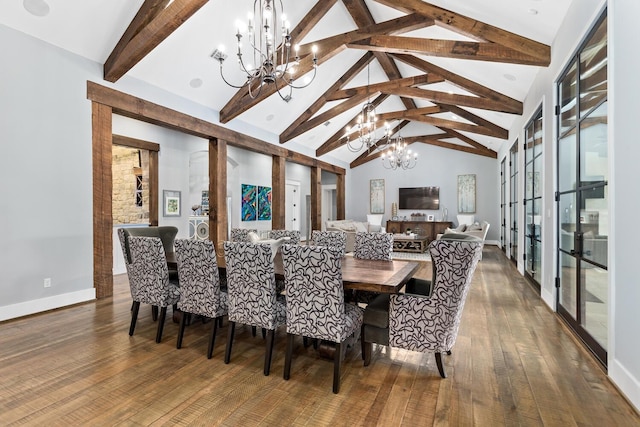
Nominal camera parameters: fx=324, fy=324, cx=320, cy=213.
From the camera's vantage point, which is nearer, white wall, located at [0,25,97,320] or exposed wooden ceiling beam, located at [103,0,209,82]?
white wall, located at [0,25,97,320]

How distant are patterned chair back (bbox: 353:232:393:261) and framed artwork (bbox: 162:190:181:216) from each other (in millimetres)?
4684

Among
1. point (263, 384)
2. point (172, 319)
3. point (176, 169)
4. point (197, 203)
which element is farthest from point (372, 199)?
point (263, 384)

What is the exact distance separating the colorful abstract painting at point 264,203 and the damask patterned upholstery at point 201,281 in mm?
6889

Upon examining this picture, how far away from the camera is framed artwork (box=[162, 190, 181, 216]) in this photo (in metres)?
6.56

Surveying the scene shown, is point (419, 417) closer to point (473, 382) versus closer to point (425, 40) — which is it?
point (473, 382)

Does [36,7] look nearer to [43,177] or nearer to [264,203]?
[43,177]

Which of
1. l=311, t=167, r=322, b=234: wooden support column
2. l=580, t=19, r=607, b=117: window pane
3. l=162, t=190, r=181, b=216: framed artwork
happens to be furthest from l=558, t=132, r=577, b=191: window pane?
l=311, t=167, r=322, b=234: wooden support column

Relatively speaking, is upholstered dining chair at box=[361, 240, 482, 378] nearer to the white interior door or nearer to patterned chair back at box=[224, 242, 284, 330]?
patterned chair back at box=[224, 242, 284, 330]

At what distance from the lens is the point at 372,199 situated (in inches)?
492

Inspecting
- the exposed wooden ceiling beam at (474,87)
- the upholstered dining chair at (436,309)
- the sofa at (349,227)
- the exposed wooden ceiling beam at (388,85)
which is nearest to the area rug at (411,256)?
the sofa at (349,227)

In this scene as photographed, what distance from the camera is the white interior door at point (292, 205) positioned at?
36.6 ft

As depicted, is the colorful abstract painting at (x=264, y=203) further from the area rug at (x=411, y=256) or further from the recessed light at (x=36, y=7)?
the recessed light at (x=36, y=7)

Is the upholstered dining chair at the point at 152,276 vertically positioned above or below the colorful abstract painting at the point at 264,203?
below

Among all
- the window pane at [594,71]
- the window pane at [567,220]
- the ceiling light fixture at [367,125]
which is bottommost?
the window pane at [567,220]
